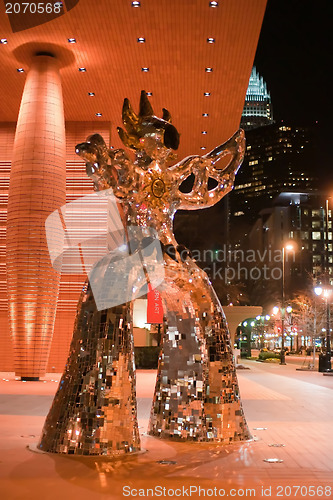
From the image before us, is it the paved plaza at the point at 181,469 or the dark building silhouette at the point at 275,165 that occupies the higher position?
the dark building silhouette at the point at 275,165

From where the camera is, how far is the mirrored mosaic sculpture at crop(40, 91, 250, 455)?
20.5ft

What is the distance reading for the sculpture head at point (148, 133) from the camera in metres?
7.11

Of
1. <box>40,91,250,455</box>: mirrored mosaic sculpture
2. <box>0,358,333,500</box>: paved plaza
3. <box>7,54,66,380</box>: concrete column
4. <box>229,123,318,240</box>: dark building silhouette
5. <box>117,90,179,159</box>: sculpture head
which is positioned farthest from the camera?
<box>229,123,318,240</box>: dark building silhouette

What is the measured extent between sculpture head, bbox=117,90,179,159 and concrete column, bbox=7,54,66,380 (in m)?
9.61

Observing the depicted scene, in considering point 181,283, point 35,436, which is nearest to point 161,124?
point 181,283

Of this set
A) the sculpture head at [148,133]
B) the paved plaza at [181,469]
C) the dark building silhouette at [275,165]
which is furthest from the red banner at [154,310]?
the dark building silhouette at [275,165]

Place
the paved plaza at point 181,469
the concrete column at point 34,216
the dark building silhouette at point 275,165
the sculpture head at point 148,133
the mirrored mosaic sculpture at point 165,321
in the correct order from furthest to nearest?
the dark building silhouette at point 275,165
the concrete column at point 34,216
the sculpture head at point 148,133
the mirrored mosaic sculpture at point 165,321
the paved plaza at point 181,469

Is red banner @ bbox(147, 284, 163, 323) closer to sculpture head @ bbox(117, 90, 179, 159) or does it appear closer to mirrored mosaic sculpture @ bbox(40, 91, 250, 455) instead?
A: mirrored mosaic sculpture @ bbox(40, 91, 250, 455)

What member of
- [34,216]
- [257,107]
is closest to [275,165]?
[257,107]

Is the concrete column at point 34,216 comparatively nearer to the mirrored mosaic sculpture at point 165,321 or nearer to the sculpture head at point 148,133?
the mirrored mosaic sculpture at point 165,321

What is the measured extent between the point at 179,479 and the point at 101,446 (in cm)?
100

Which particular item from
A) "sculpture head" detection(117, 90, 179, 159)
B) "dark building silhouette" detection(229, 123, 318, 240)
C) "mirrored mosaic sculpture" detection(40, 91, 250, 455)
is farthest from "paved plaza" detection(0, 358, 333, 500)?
"dark building silhouette" detection(229, 123, 318, 240)

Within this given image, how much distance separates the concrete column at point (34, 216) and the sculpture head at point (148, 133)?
9607 millimetres

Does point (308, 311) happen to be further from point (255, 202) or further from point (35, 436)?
point (255, 202)
